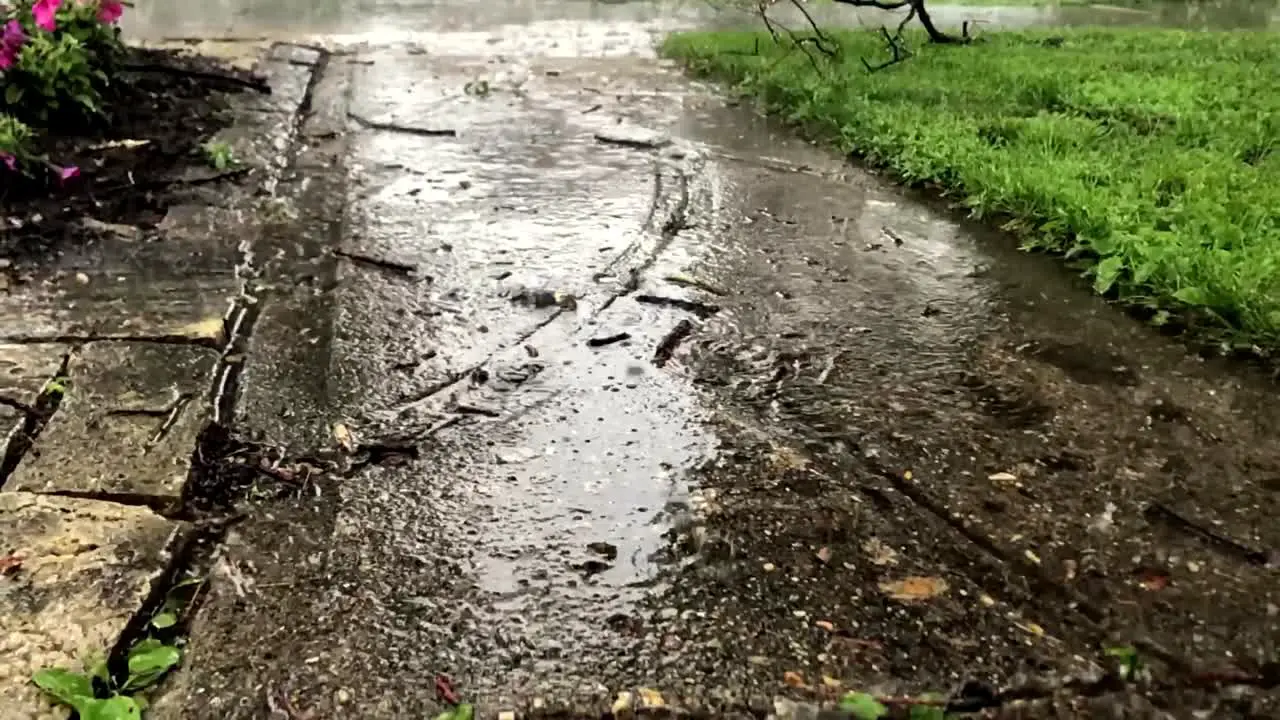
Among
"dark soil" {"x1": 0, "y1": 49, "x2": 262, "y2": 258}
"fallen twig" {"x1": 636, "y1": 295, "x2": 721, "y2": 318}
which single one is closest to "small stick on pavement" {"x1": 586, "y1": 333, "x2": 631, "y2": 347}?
"fallen twig" {"x1": 636, "y1": 295, "x2": 721, "y2": 318}

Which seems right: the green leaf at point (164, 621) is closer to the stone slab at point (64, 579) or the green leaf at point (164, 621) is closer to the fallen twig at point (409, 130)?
the stone slab at point (64, 579)

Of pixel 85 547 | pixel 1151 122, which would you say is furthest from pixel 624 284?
pixel 1151 122

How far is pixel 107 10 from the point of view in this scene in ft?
14.7

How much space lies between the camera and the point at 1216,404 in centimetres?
254

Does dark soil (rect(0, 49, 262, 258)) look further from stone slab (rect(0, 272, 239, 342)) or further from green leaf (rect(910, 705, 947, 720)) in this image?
green leaf (rect(910, 705, 947, 720))

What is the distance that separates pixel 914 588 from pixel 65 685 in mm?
→ 1355

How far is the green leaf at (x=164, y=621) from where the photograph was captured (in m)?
1.72

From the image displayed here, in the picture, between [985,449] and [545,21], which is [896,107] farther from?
[545,21]

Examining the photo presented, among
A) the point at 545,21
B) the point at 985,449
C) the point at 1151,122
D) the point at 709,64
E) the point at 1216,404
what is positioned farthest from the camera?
the point at 545,21

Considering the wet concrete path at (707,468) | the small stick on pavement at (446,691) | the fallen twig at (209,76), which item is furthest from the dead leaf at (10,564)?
the fallen twig at (209,76)

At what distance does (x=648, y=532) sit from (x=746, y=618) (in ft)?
1.00

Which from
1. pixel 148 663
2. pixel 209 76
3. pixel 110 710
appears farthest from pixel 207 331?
pixel 209 76

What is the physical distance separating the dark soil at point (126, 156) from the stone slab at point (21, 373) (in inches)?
29.7

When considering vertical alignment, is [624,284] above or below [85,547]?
above
